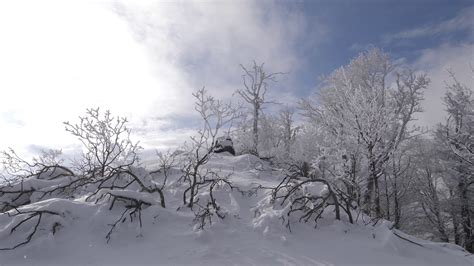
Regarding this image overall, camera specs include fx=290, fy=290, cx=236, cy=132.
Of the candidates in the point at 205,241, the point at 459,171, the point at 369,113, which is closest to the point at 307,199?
the point at 205,241

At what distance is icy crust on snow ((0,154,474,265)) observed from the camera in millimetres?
4203

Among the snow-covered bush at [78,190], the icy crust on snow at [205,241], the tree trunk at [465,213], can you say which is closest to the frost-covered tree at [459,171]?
the tree trunk at [465,213]

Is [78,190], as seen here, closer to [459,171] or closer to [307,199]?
[307,199]

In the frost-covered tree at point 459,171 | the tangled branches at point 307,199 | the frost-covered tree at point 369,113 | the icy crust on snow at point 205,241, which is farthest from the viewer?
the frost-covered tree at point 459,171

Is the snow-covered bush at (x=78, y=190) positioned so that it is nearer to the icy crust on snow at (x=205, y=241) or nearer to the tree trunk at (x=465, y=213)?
the icy crust on snow at (x=205, y=241)

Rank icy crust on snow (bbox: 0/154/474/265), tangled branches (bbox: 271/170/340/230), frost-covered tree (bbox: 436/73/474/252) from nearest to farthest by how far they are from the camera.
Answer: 1. icy crust on snow (bbox: 0/154/474/265)
2. tangled branches (bbox: 271/170/340/230)
3. frost-covered tree (bbox: 436/73/474/252)

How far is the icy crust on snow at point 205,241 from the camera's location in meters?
4.20

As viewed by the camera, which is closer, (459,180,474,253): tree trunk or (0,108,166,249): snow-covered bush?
(0,108,166,249): snow-covered bush

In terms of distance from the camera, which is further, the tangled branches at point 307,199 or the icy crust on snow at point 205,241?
the tangled branches at point 307,199

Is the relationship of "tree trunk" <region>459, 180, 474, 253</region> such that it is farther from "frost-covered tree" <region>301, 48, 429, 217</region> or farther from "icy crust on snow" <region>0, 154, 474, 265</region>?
"icy crust on snow" <region>0, 154, 474, 265</region>

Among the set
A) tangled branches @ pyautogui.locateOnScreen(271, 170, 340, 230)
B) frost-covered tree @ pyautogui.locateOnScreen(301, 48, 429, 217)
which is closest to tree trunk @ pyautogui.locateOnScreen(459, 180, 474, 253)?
frost-covered tree @ pyautogui.locateOnScreen(301, 48, 429, 217)

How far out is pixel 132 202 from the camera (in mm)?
5379

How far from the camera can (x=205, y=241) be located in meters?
4.64

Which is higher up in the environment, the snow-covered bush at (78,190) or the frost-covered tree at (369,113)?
the frost-covered tree at (369,113)
